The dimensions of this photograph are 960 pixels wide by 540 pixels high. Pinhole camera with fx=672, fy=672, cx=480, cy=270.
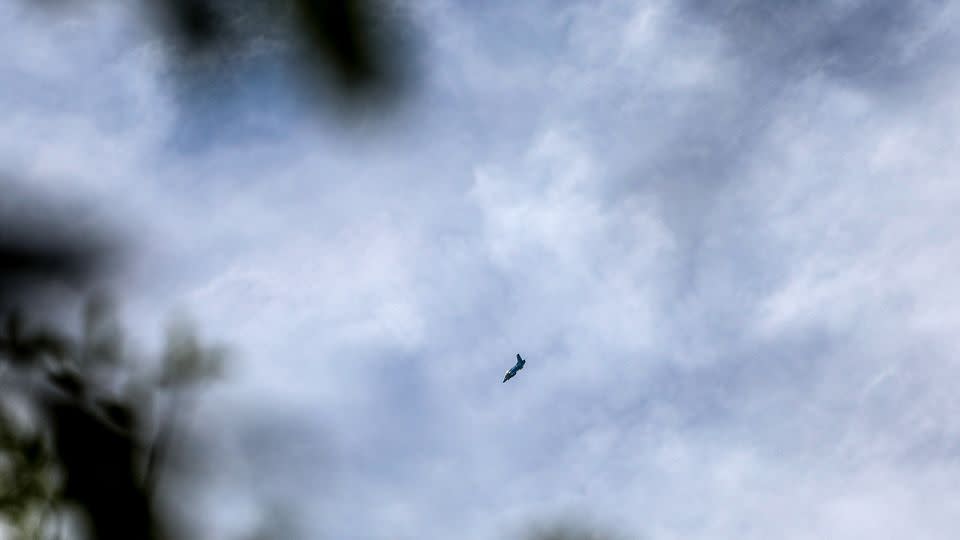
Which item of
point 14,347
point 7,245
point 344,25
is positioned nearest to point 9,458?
point 14,347

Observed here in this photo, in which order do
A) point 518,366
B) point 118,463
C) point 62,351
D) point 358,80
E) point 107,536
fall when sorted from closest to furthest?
1. point 358,80
2. point 107,536
3. point 118,463
4. point 62,351
5. point 518,366

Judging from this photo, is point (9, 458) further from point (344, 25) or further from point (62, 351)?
point (344, 25)

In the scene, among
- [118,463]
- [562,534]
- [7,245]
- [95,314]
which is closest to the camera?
[7,245]

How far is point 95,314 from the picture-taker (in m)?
6.13

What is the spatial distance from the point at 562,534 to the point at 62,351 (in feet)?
17.2

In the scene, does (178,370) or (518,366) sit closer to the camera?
(178,370)

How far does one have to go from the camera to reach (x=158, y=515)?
5.46 m

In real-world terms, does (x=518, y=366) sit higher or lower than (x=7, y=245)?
higher

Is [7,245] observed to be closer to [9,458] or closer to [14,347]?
[14,347]

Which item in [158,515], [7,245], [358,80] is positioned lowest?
[358,80]

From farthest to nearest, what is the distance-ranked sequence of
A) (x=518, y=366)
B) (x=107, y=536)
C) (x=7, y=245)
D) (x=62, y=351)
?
(x=518, y=366)
(x=62, y=351)
(x=107, y=536)
(x=7, y=245)

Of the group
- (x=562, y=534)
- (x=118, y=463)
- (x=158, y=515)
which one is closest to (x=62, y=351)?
(x=118, y=463)

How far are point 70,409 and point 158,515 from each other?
3.64ft

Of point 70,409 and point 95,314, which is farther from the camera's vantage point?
point 95,314
